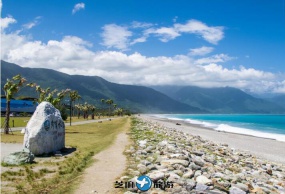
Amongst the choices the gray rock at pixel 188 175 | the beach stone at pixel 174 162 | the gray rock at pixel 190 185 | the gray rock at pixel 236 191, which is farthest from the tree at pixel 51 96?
the gray rock at pixel 236 191

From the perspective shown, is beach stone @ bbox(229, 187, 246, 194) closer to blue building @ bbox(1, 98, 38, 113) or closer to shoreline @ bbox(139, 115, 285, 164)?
shoreline @ bbox(139, 115, 285, 164)

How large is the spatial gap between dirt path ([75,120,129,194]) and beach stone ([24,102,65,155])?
4.66 m

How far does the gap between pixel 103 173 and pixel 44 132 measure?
10033 millimetres

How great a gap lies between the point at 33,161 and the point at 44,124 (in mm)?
4336

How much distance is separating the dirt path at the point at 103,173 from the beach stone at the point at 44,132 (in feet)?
15.3

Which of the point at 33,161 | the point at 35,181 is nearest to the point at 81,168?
the point at 35,181

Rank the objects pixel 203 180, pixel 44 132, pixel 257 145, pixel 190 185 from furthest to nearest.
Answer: pixel 257 145 → pixel 44 132 → pixel 203 180 → pixel 190 185

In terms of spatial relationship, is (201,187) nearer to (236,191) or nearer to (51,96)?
(236,191)

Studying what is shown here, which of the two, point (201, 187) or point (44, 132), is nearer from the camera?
point (201, 187)

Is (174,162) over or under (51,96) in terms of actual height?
under

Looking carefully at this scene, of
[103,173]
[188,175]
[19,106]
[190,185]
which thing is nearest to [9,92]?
[103,173]

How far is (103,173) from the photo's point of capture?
54.0ft

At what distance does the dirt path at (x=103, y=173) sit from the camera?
43.5ft

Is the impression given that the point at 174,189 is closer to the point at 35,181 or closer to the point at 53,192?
the point at 53,192
